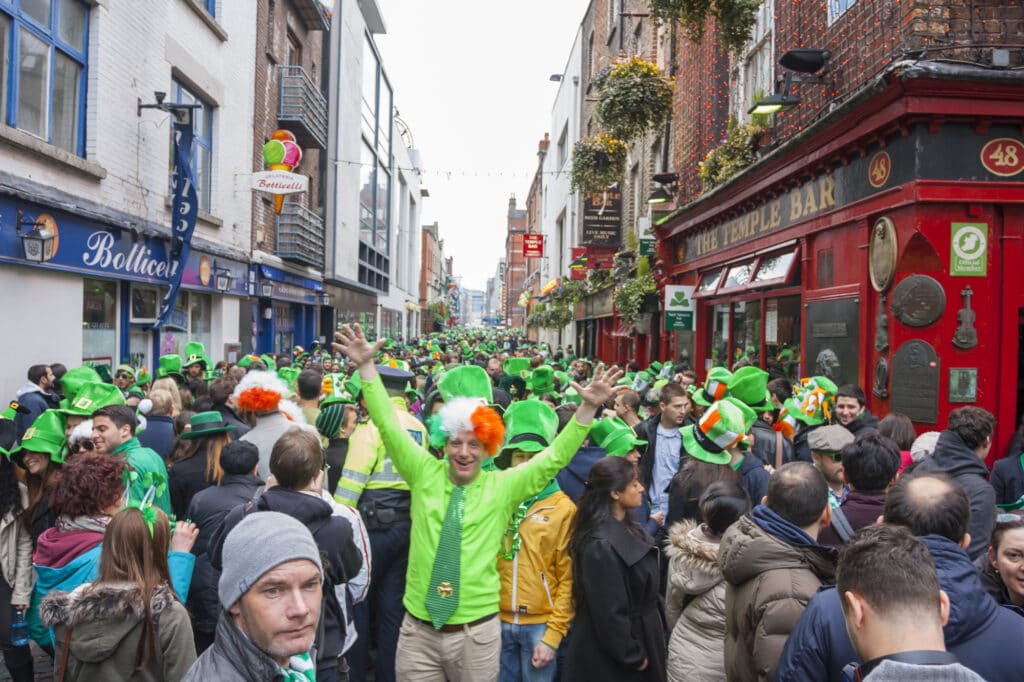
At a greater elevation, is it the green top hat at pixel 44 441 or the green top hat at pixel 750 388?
the green top hat at pixel 750 388

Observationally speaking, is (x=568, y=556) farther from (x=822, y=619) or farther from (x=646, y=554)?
(x=822, y=619)

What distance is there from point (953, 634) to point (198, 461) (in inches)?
179

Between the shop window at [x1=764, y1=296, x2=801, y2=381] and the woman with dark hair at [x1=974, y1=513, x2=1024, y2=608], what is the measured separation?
847 cm

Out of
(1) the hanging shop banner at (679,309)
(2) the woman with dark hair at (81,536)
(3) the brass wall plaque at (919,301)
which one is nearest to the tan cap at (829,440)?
(3) the brass wall plaque at (919,301)

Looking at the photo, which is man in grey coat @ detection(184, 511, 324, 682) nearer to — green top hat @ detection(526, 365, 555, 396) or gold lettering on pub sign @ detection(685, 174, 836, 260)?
green top hat @ detection(526, 365, 555, 396)

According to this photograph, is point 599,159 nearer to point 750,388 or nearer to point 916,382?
point 916,382

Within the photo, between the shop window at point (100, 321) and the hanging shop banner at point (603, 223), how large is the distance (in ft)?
54.6

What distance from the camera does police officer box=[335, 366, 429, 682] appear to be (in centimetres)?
455

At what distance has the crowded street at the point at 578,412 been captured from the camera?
9.57 ft

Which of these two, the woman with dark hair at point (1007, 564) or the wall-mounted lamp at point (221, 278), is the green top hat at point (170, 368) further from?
the woman with dark hair at point (1007, 564)

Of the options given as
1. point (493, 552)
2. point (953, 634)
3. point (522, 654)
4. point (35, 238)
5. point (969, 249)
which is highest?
point (35, 238)

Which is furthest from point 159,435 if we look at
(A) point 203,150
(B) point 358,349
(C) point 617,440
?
(A) point 203,150

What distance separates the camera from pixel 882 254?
834cm

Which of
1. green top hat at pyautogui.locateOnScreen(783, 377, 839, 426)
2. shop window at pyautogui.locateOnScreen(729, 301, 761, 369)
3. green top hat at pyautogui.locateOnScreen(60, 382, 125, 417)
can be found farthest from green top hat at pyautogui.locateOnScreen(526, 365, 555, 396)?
shop window at pyautogui.locateOnScreen(729, 301, 761, 369)
